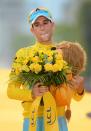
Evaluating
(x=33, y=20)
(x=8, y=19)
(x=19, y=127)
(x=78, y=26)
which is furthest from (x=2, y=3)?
(x=33, y=20)

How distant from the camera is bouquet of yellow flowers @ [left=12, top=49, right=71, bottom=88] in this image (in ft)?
6.89

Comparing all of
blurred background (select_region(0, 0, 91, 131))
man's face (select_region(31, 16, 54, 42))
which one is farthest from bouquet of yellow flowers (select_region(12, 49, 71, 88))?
blurred background (select_region(0, 0, 91, 131))

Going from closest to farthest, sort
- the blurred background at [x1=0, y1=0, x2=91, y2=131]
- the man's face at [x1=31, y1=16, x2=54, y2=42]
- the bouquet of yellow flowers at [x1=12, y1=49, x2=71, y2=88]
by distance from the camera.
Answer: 1. the bouquet of yellow flowers at [x1=12, y1=49, x2=71, y2=88]
2. the man's face at [x1=31, y1=16, x2=54, y2=42]
3. the blurred background at [x1=0, y1=0, x2=91, y2=131]

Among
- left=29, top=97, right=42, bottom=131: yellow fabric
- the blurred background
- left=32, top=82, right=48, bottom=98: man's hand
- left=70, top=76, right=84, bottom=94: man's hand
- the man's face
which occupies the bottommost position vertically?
left=29, top=97, right=42, bottom=131: yellow fabric

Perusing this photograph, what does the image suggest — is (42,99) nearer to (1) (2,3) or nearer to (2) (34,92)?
(2) (34,92)

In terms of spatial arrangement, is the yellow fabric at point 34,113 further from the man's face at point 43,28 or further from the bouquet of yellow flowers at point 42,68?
the man's face at point 43,28

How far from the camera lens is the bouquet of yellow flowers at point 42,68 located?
2.10 meters

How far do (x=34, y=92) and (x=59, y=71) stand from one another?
0.17 metres

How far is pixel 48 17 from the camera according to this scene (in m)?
2.25

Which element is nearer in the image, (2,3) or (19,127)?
(19,127)

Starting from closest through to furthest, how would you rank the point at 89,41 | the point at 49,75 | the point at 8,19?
the point at 49,75 < the point at 89,41 < the point at 8,19

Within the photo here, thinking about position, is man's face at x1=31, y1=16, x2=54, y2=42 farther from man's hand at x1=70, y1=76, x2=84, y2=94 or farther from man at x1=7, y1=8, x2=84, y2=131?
man's hand at x1=70, y1=76, x2=84, y2=94

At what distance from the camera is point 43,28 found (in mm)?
2234

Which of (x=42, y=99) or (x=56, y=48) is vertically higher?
(x=56, y=48)
